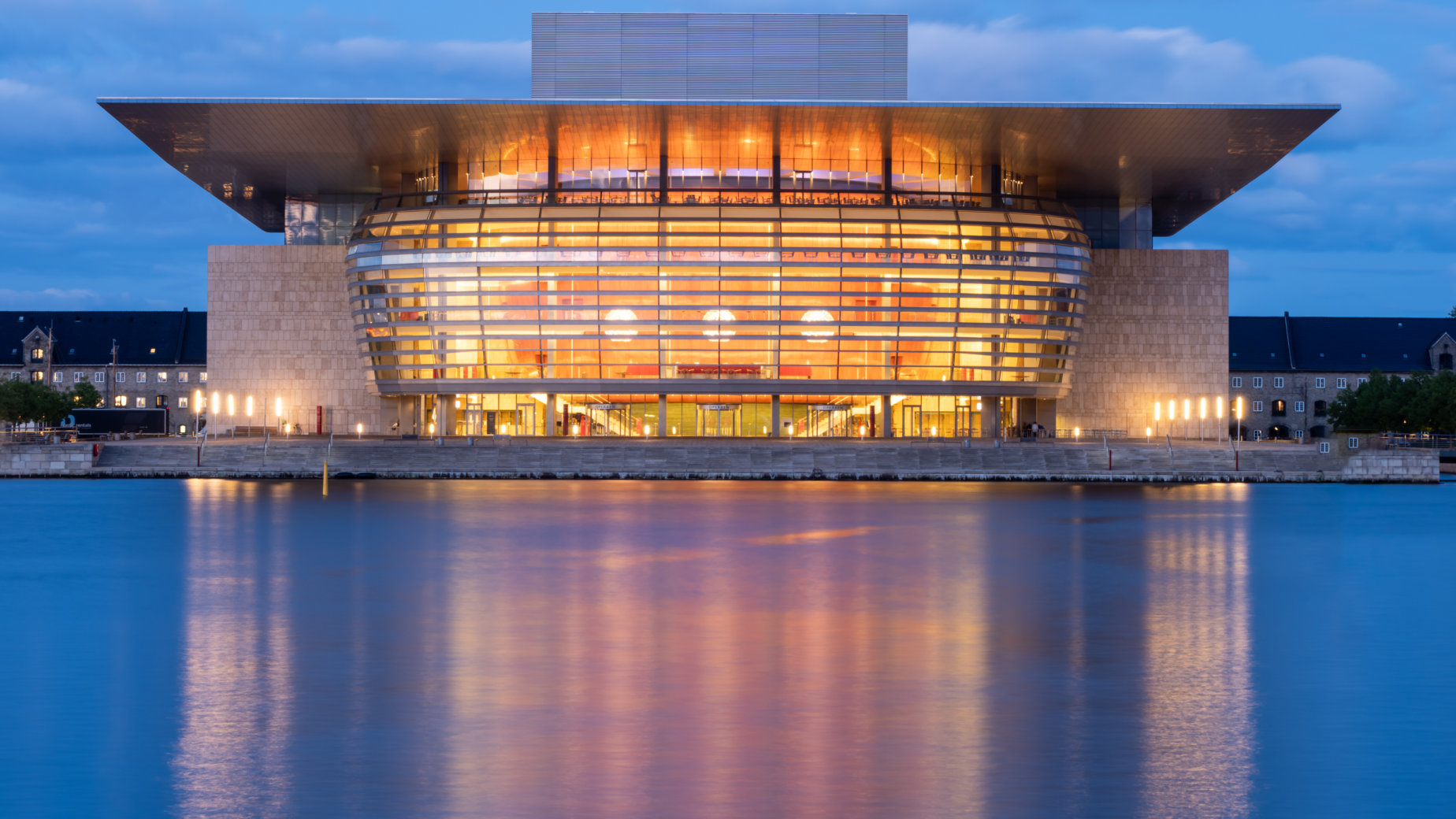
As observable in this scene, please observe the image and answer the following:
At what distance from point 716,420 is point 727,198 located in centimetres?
1264

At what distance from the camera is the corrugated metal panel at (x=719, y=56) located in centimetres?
6594

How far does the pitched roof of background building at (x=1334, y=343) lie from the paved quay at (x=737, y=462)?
56898mm

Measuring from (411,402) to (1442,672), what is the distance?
2610 inches

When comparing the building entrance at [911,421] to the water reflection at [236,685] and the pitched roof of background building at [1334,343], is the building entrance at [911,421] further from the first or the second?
the pitched roof of background building at [1334,343]

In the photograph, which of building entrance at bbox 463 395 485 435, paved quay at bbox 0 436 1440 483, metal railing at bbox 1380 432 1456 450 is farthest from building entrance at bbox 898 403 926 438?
building entrance at bbox 463 395 485 435

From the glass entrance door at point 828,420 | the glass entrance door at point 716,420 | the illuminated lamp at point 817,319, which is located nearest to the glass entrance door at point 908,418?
the glass entrance door at point 828,420

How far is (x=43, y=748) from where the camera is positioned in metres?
11.5

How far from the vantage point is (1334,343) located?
114188mm

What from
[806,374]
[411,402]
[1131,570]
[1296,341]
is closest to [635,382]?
[806,374]

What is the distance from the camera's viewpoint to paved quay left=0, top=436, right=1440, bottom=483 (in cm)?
5700

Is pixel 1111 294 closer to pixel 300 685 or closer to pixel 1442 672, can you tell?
pixel 1442 672

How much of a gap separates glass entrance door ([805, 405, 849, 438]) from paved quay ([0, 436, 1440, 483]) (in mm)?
13840

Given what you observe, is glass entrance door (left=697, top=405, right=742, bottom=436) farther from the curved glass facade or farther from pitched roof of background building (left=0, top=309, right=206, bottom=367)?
pitched roof of background building (left=0, top=309, right=206, bottom=367)

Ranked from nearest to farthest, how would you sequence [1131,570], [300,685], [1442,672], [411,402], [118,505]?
[300,685] < [1442,672] < [1131,570] < [118,505] < [411,402]
